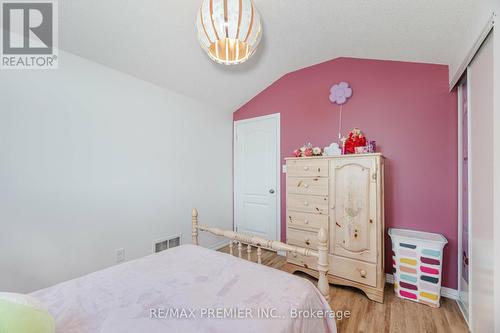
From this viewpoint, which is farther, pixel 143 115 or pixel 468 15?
pixel 143 115

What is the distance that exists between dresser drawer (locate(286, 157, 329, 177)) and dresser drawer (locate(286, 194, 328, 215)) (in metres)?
0.25

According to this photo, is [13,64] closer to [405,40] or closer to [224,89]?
[224,89]

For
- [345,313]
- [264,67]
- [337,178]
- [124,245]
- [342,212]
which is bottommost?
[345,313]

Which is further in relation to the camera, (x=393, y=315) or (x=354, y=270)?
(x=354, y=270)

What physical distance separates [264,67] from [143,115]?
5.30 ft

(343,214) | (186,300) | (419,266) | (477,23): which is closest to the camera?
(186,300)

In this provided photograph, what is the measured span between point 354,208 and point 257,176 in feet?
5.17

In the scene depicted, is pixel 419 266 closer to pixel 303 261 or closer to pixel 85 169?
pixel 303 261

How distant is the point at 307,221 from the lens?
95.5 inches

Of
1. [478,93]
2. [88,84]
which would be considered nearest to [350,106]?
[478,93]

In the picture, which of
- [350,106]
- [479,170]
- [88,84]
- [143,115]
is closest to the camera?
[479,170]

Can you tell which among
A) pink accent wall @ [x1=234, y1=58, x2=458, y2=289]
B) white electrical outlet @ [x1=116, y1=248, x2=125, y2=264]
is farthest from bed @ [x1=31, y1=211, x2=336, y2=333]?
pink accent wall @ [x1=234, y1=58, x2=458, y2=289]

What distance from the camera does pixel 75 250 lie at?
6.37ft
